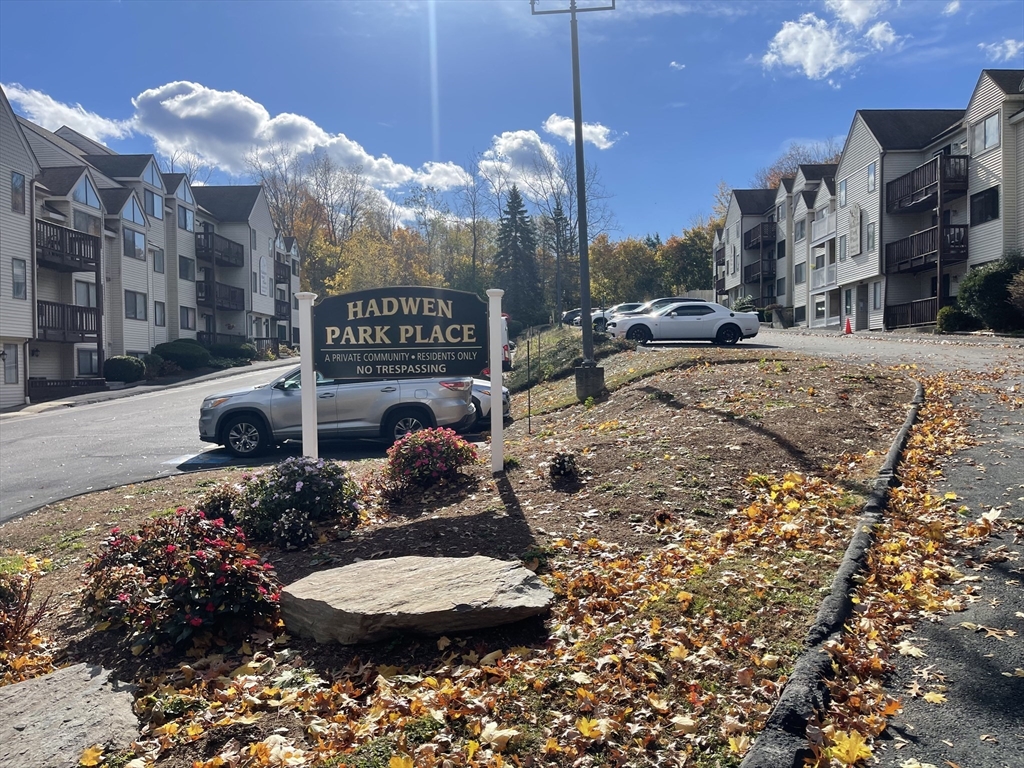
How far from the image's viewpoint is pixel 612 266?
74500 millimetres

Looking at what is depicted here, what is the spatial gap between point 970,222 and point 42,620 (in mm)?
35913

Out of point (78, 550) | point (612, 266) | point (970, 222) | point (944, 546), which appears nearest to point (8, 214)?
point (78, 550)

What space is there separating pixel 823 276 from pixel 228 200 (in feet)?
138

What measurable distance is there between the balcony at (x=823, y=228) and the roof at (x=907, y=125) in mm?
6870

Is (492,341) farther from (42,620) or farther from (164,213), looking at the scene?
(164,213)

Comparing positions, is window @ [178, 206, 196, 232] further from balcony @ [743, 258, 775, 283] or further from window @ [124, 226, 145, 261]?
balcony @ [743, 258, 775, 283]

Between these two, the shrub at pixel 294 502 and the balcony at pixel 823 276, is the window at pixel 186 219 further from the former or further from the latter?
the shrub at pixel 294 502

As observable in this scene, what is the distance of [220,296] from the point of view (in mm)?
49094

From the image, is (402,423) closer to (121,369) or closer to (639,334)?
(639,334)

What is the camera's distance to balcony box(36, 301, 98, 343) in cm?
2962

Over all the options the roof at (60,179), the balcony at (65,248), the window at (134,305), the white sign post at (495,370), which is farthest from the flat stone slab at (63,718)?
the window at (134,305)

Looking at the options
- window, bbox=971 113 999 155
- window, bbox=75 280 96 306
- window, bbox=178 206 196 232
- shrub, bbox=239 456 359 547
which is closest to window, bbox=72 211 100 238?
window, bbox=75 280 96 306

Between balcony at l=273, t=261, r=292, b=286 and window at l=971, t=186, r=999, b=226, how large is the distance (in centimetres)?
4934

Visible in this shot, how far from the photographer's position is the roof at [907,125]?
36188 millimetres
